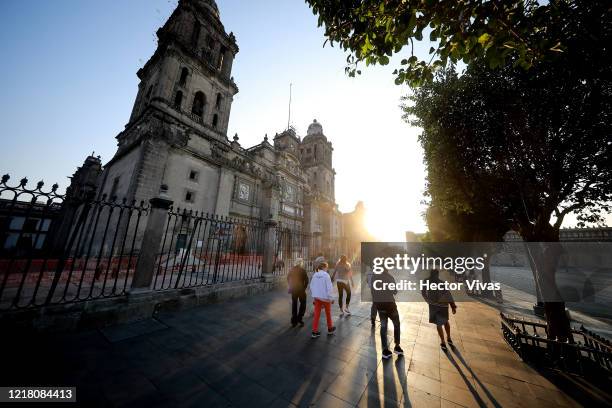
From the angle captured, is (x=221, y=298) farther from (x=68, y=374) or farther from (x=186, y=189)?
(x=186, y=189)

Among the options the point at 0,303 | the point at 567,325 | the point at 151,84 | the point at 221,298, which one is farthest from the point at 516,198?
the point at 151,84

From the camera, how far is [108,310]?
16.3 ft

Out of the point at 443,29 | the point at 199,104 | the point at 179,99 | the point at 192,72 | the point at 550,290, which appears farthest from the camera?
the point at 199,104

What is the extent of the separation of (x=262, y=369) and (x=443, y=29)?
6123 mm

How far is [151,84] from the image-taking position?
22219 millimetres

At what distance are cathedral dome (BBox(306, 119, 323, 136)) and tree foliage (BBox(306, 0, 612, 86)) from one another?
139 feet

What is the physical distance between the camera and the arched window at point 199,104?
2322 centimetres

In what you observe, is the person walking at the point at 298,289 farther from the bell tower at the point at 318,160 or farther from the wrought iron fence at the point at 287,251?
the bell tower at the point at 318,160

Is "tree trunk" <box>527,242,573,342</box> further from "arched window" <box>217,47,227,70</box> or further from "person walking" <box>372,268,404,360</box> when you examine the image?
"arched window" <box>217,47,227,70</box>

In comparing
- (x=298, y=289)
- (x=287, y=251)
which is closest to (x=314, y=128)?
(x=287, y=251)

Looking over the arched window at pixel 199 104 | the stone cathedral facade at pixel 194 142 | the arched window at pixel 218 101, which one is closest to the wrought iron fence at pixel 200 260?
the stone cathedral facade at pixel 194 142

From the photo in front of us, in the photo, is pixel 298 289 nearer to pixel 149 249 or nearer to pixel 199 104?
pixel 149 249

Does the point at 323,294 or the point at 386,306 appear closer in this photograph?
the point at 386,306

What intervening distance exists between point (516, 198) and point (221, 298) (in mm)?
11468
